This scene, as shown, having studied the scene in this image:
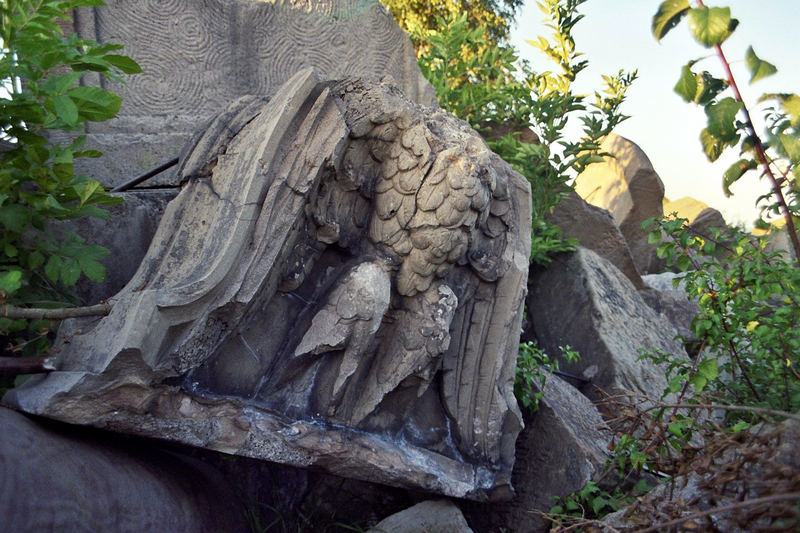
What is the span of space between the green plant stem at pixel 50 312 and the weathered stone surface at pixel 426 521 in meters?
1.19

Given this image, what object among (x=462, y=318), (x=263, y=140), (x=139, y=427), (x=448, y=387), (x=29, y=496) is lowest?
(x=29, y=496)

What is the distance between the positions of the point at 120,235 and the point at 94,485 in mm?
971

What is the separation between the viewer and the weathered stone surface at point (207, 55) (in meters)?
3.13

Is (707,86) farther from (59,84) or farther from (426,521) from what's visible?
(59,84)

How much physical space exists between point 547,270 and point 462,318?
1799 millimetres

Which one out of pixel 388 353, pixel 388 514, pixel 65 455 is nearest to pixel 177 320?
pixel 65 455

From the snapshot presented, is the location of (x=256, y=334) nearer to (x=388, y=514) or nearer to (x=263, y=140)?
(x=263, y=140)

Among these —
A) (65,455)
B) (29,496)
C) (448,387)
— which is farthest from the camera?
(448,387)

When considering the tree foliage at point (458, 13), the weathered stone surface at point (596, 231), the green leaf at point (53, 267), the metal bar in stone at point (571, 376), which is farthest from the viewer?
the tree foliage at point (458, 13)

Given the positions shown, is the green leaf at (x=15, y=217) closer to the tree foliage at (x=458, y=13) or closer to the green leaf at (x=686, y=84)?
the green leaf at (x=686, y=84)

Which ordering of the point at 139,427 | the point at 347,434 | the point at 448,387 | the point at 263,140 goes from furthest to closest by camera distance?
the point at 448,387 → the point at 347,434 → the point at 263,140 → the point at 139,427

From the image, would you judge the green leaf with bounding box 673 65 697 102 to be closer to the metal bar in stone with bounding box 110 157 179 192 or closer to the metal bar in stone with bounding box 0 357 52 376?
the metal bar in stone with bounding box 110 157 179 192

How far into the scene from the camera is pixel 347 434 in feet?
7.73

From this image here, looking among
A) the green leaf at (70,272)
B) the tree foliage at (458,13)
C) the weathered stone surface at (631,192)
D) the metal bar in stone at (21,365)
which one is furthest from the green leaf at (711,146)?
the tree foliage at (458,13)
